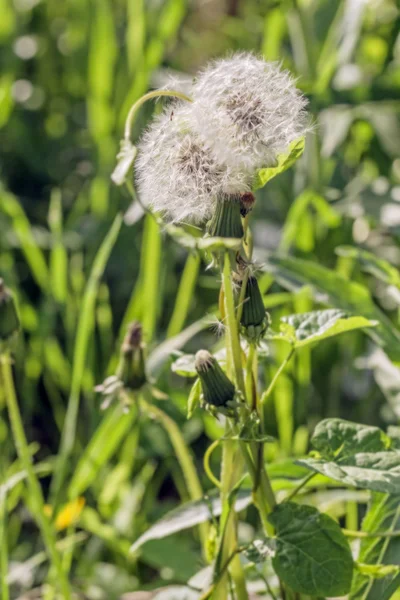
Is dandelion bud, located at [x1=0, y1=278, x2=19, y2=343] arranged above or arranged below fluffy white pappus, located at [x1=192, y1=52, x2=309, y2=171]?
below

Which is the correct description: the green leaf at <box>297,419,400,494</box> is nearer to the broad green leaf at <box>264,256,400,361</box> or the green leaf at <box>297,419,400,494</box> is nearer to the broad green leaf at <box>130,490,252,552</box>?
the broad green leaf at <box>130,490,252,552</box>

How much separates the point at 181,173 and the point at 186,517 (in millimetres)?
404

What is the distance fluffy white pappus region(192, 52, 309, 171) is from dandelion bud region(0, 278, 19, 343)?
1.08 ft

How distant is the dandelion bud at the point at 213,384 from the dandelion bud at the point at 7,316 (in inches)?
11.2

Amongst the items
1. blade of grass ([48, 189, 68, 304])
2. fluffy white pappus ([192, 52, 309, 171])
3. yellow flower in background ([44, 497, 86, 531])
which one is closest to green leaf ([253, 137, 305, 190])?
fluffy white pappus ([192, 52, 309, 171])

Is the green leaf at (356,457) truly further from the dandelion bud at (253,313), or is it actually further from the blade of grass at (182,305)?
the blade of grass at (182,305)

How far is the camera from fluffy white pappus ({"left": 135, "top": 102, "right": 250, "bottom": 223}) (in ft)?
1.94

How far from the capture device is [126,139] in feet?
2.27

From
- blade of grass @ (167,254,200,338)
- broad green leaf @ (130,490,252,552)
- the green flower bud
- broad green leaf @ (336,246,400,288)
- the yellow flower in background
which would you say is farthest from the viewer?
blade of grass @ (167,254,200,338)

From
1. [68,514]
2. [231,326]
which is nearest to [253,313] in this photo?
[231,326]

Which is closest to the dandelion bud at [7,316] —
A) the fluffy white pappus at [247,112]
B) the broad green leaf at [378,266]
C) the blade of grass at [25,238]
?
the fluffy white pappus at [247,112]

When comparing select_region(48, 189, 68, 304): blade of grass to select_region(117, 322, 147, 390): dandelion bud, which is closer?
select_region(117, 322, 147, 390): dandelion bud

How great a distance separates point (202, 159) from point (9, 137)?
1459 mm

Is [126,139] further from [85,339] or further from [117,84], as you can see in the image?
[117,84]
